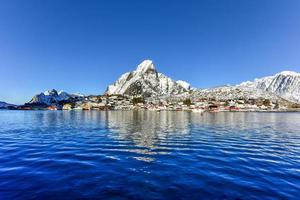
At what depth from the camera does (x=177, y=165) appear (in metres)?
20.4

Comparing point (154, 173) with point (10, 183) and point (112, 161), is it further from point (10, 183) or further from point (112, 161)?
point (10, 183)

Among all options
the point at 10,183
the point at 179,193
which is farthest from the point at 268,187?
the point at 10,183

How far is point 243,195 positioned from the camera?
13078mm

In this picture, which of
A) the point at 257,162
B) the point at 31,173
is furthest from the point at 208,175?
the point at 31,173

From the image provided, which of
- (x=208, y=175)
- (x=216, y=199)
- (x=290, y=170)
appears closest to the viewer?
(x=216, y=199)

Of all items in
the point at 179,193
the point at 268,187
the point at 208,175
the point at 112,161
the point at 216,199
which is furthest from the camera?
the point at 112,161

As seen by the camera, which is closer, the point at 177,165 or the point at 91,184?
the point at 91,184

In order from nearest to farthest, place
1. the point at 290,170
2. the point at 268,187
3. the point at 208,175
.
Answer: the point at 268,187 < the point at 208,175 < the point at 290,170

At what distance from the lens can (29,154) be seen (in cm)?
2553

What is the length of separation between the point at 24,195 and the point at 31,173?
513cm

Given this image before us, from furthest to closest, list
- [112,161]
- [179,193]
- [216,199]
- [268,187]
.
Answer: [112,161], [268,187], [179,193], [216,199]

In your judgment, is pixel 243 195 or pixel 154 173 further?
pixel 154 173

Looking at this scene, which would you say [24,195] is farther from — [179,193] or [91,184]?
[179,193]

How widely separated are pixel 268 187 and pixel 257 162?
25.8 feet
